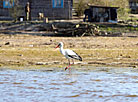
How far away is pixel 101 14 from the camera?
41000mm

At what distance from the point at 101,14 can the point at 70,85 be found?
3023 cm

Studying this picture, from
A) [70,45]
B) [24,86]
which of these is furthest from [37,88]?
[70,45]

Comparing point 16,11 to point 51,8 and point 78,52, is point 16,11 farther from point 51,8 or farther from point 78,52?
point 78,52

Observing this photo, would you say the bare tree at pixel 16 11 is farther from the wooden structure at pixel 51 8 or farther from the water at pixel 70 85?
the water at pixel 70 85

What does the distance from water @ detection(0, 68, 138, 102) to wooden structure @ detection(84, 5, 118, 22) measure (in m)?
27.2

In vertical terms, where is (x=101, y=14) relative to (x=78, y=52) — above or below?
above

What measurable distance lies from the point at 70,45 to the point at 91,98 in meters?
12.2

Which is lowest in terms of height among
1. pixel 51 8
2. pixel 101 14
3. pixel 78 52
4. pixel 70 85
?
pixel 70 85

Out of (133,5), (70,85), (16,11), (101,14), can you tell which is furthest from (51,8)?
(70,85)

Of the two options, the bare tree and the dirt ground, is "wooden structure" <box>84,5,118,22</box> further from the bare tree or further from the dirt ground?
the dirt ground

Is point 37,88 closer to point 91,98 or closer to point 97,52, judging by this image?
point 91,98

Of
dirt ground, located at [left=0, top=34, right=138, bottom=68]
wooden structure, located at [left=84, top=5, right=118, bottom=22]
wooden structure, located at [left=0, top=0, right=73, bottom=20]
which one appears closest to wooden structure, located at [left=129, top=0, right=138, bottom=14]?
wooden structure, located at [left=84, top=5, right=118, bottom=22]

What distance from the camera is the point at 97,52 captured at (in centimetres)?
1820

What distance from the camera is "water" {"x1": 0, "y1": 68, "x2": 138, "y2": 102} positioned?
9.55m
